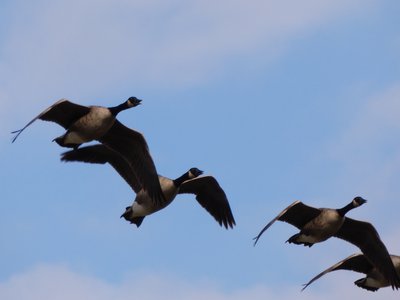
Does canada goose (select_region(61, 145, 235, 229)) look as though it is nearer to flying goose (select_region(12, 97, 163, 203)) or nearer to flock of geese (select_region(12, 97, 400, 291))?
flock of geese (select_region(12, 97, 400, 291))

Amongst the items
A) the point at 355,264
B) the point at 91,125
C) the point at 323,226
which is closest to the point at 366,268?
the point at 355,264

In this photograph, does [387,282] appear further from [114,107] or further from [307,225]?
[114,107]

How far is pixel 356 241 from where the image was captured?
29.5 m

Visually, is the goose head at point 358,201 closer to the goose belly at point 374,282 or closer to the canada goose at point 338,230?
the canada goose at point 338,230

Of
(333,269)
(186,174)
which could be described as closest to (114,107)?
(186,174)

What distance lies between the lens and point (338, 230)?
2931cm

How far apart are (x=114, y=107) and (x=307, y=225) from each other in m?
5.73

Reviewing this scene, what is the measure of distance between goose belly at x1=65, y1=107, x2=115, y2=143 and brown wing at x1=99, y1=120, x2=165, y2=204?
873mm

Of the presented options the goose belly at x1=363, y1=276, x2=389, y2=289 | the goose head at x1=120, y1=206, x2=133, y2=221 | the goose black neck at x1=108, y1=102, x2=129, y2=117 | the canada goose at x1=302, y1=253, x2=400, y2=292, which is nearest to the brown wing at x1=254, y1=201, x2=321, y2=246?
the canada goose at x1=302, y1=253, x2=400, y2=292

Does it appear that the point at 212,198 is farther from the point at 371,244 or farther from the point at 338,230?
the point at 371,244

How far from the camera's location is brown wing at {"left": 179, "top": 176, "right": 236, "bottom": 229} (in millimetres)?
29859

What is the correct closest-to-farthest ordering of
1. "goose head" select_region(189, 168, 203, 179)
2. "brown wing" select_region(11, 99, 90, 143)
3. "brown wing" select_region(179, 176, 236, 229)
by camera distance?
"brown wing" select_region(11, 99, 90, 143), "goose head" select_region(189, 168, 203, 179), "brown wing" select_region(179, 176, 236, 229)

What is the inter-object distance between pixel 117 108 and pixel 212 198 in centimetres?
433

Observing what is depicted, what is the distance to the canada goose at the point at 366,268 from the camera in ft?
97.8
